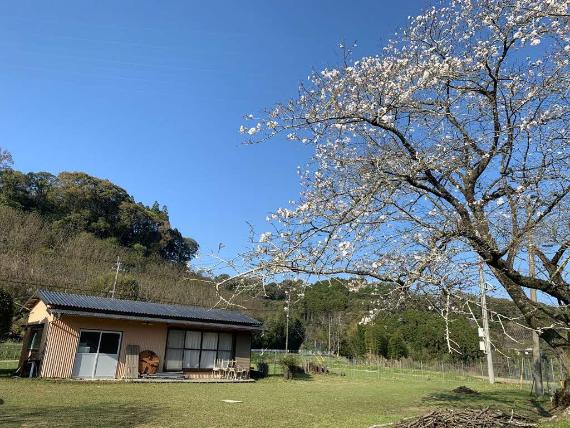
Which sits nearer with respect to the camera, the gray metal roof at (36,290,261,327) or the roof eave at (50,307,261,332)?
the roof eave at (50,307,261,332)

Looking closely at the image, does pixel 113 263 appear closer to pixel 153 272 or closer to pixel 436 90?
pixel 153 272

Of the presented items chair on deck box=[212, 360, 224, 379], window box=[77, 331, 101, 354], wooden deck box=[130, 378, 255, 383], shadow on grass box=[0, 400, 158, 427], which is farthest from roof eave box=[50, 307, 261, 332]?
shadow on grass box=[0, 400, 158, 427]

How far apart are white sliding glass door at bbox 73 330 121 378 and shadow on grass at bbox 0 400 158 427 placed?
7.11m

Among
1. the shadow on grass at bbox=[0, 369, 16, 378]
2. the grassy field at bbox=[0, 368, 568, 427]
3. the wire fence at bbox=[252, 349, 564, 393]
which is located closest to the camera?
the grassy field at bbox=[0, 368, 568, 427]

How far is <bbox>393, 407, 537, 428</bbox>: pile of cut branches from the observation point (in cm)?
580

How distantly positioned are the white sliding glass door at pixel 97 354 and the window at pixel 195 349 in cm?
221

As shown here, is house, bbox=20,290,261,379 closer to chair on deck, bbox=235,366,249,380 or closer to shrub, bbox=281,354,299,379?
chair on deck, bbox=235,366,249,380

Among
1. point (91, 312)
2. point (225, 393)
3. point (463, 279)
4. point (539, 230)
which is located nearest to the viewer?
point (463, 279)

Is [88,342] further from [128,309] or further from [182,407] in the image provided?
[182,407]

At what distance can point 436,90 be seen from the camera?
6945 mm

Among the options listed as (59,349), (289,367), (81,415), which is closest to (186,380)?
(59,349)

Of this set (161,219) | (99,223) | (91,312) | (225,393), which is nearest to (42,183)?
(99,223)

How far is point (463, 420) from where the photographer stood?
19.2ft

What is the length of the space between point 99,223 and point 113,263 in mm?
9330
